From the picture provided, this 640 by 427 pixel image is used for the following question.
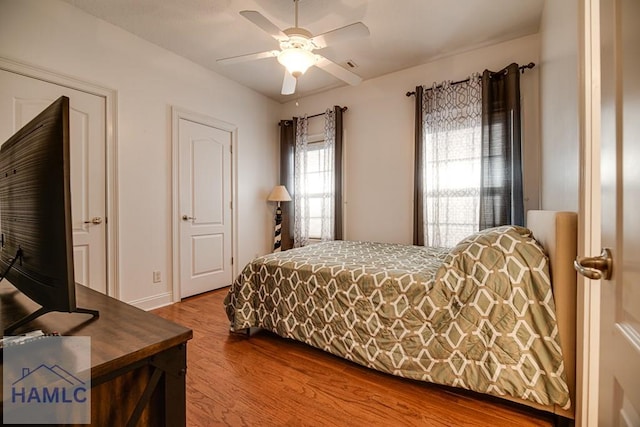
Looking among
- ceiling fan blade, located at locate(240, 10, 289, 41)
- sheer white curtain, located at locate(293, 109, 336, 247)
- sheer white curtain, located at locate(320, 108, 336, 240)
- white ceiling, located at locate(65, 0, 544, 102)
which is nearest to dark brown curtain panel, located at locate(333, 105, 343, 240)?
sheer white curtain, located at locate(320, 108, 336, 240)

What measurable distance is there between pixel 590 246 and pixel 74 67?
12.2 feet

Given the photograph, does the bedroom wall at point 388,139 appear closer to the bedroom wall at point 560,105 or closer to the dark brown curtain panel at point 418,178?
the dark brown curtain panel at point 418,178

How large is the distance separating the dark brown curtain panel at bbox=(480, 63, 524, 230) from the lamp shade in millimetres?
2508

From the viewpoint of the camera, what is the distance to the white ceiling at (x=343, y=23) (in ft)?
7.90

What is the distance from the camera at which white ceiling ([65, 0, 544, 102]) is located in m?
2.41

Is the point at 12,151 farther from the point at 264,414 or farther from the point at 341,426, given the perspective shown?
the point at 341,426

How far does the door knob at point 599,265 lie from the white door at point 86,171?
3.22 m

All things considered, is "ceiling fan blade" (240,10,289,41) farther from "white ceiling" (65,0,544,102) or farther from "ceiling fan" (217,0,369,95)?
"white ceiling" (65,0,544,102)

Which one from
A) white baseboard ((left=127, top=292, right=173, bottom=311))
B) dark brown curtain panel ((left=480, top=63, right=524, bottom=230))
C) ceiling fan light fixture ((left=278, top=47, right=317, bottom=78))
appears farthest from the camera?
white baseboard ((left=127, top=292, right=173, bottom=311))

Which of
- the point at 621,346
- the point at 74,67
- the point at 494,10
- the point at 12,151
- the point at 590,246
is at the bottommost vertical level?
A: the point at 621,346

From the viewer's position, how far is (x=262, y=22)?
1.88 m

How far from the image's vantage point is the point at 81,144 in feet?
8.20

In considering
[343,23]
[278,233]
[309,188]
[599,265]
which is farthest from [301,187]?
[599,265]

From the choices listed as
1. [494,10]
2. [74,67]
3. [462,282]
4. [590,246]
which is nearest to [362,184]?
[494,10]
